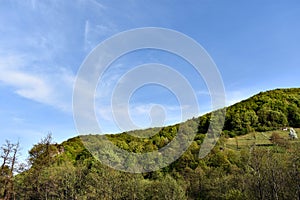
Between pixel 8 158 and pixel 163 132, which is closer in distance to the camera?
pixel 8 158

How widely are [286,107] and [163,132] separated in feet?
164

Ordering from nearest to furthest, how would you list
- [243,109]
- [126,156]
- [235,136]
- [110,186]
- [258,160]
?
1. [258,160]
2. [110,186]
3. [126,156]
4. [235,136]
5. [243,109]

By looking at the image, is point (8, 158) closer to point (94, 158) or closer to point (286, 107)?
point (94, 158)

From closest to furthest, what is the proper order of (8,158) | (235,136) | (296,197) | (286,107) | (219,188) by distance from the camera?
(296,197), (8,158), (219,188), (235,136), (286,107)

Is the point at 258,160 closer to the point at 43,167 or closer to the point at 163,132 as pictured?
the point at 43,167

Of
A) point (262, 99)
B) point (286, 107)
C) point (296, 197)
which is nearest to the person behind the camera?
point (296, 197)

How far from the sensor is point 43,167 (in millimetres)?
46031

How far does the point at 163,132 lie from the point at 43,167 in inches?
2664

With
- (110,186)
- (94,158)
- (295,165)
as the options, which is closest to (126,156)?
(94,158)

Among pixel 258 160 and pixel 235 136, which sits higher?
pixel 235 136

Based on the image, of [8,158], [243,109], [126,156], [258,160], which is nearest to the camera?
[8,158]

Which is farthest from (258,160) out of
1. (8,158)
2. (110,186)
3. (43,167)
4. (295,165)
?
(8,158)

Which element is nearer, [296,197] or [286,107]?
[296,197]

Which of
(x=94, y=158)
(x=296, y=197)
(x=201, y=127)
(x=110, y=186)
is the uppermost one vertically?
(x=201, y=127)
